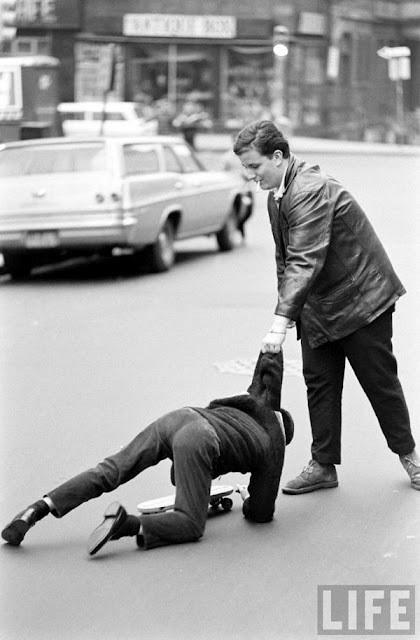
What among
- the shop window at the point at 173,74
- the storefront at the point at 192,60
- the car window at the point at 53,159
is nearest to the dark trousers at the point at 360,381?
the car window at the point at 53,159

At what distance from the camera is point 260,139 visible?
5875 mm

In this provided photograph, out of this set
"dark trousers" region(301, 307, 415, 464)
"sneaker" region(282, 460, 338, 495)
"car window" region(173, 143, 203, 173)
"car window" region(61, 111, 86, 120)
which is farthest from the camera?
"car window" region(61, 111, 86, 120)

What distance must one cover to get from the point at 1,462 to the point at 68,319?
5313mm

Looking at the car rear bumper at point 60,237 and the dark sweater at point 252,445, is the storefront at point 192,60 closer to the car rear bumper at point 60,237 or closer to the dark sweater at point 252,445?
the car rear bumper at point 60,237

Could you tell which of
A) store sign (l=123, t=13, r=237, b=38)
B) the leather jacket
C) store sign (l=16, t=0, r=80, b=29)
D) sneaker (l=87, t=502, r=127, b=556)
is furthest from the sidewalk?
sneaker (l=87, t=502, r=127, b=556)

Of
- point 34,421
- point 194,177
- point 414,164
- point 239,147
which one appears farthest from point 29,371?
point 414,164

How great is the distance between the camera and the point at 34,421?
8055 millimetres

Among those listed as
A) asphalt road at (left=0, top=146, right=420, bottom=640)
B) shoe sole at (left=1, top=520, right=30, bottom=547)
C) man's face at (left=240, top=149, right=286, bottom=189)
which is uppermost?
man's face at (left=240, top=149, right=286, bottom=189)

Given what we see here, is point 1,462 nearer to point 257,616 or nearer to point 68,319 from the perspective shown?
point 257,616

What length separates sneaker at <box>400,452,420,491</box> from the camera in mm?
6422

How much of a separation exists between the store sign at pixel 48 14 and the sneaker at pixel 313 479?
45.2 metres

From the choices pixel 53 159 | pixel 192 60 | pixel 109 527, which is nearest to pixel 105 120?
pixel 192 60

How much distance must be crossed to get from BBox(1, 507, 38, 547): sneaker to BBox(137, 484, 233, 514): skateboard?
53 cm

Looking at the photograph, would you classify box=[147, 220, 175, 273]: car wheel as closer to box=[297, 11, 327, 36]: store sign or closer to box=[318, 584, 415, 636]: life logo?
box=[318, 584, 415, 636]: life logo
